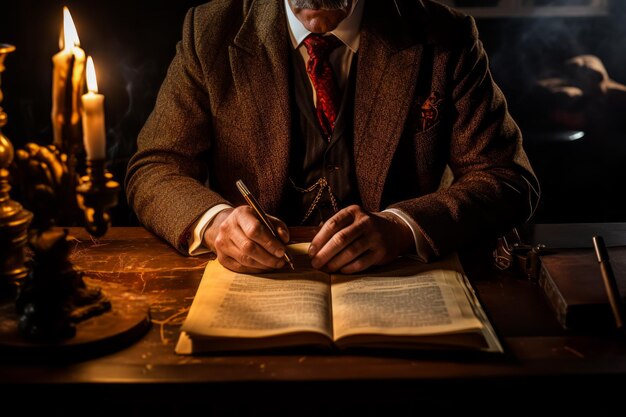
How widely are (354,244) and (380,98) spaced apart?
30.2 inches

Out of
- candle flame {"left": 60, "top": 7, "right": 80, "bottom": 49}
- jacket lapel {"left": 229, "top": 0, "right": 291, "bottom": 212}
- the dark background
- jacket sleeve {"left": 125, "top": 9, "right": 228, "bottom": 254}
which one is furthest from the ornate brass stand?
the dark background

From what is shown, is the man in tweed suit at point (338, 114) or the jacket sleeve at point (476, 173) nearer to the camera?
the jacket sleeve at point (476, 173)

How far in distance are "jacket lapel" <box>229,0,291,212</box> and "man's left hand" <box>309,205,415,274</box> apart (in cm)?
59

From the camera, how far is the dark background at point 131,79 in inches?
151

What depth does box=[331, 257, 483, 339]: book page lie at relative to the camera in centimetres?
137

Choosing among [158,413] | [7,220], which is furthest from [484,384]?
[7,220]

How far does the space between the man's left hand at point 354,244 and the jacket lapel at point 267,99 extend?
59 cm

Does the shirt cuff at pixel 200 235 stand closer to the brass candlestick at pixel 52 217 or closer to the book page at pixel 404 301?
the book page at pixel 404 301

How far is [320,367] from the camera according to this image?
4.25ft

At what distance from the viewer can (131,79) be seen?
3.99 metres

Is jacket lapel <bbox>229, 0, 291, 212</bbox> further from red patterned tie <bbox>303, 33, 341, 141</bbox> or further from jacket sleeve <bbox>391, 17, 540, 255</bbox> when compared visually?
jacket sleeve <bbox>391, 17, 540, 255</bbox>

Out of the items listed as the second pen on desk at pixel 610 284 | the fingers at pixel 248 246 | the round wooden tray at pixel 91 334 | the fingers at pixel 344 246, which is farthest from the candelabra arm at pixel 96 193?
the second pen on desk at pixel 610 284

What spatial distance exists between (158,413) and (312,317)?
13.3 inches

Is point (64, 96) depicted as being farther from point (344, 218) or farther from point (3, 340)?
point (344, 218)
